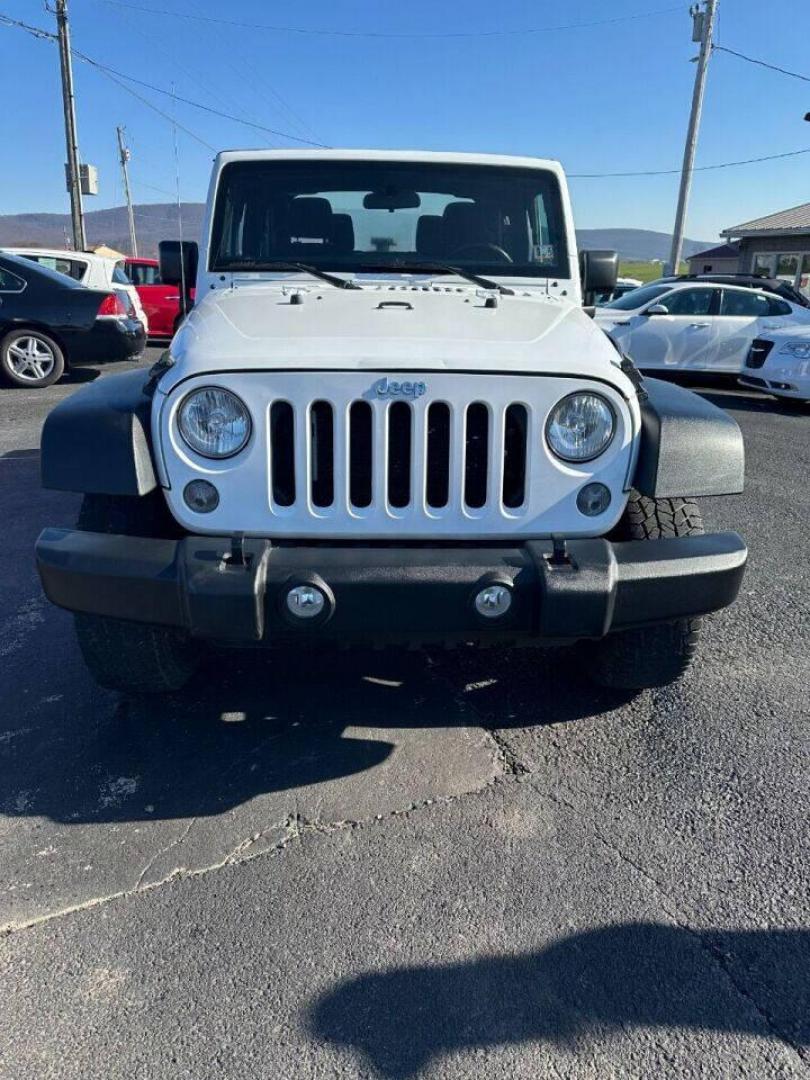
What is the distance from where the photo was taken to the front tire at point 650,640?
269 cm

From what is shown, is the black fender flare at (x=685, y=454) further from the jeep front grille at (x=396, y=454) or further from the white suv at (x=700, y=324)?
the white suv at (x=700, y=324)

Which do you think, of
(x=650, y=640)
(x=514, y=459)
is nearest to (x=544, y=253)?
(x=514, y=459)

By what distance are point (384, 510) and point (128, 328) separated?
8576 mm

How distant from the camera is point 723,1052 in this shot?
1.76 meters

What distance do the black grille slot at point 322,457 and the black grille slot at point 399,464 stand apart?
0.18 meters

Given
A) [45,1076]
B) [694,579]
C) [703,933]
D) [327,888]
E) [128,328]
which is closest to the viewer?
[45,1076]

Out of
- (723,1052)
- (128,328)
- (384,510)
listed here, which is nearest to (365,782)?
(384,510)

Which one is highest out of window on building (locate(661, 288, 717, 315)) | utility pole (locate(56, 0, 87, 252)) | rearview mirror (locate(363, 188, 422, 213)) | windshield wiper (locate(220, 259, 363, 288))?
utility pole (locate(56, 0, 87, 252))

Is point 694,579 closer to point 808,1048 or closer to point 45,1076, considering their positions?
point 808,1048

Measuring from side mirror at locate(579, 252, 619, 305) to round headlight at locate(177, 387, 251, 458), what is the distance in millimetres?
2130

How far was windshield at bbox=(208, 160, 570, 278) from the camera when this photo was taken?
11.9ft

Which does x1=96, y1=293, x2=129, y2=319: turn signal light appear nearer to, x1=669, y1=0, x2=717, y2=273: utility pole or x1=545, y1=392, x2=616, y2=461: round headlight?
x1=545, y1=392, x2=616, y2=461: round headlight

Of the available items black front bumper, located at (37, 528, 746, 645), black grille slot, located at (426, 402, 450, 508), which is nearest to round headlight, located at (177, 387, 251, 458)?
black front bumper, located at (37, 528, 746, 645)

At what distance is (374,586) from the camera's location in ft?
7.31
